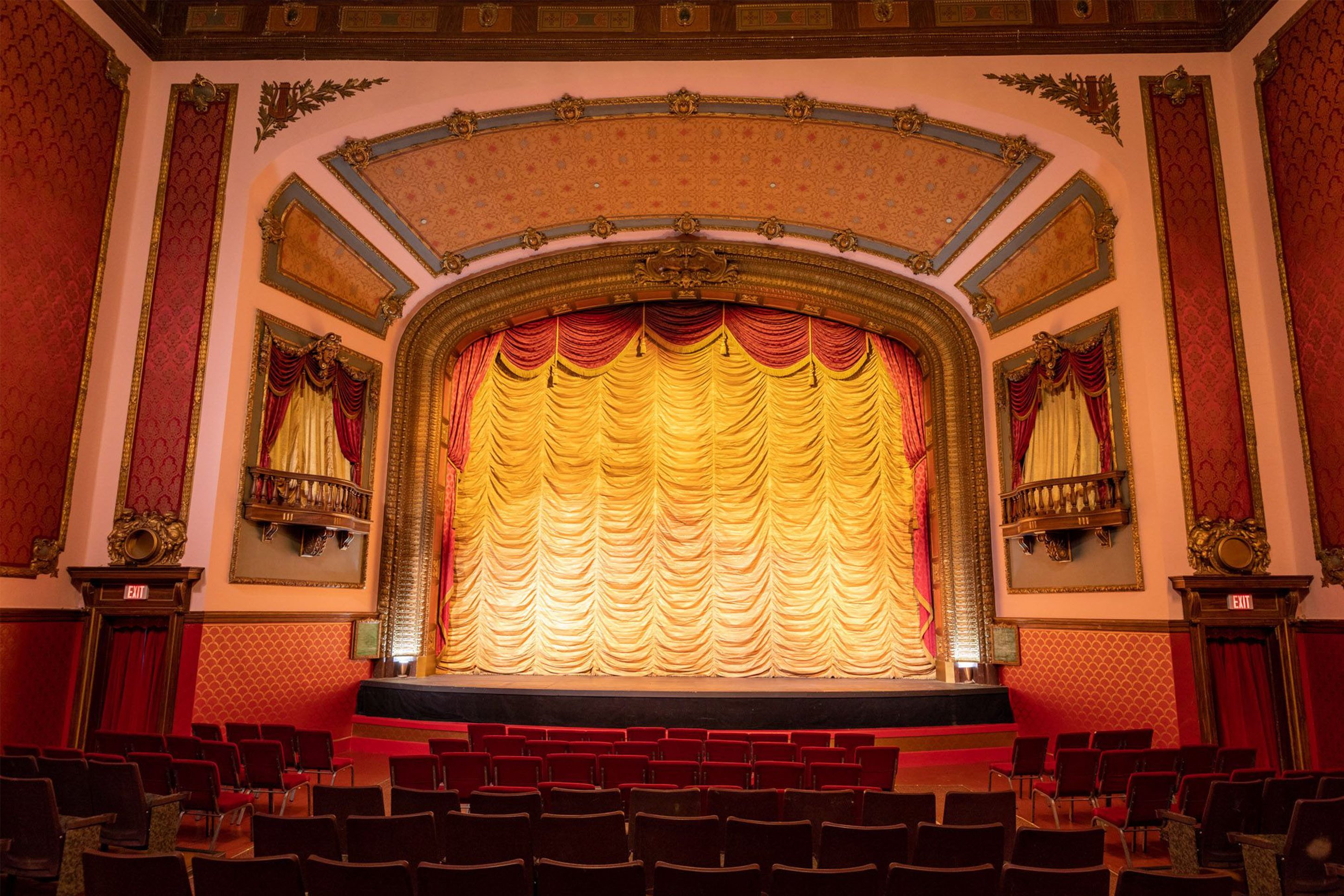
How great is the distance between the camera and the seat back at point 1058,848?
332 cm

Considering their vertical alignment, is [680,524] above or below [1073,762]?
above

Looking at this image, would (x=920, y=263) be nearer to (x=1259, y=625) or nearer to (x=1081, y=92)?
(x=1081, y=92)

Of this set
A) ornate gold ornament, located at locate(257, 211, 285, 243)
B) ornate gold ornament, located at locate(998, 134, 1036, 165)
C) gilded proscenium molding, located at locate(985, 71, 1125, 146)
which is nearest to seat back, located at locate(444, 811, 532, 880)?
ornate gold ornament, located at locate(257, 211, 285, 243)

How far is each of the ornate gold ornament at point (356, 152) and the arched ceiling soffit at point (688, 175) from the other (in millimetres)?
19

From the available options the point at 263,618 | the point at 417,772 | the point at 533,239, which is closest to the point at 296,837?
the point at 417,772

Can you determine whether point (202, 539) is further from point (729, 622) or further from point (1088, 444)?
point (1088, 444)

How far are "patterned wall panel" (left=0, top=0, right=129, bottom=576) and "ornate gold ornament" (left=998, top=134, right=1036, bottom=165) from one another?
28.9 feet

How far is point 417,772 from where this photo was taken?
5000mm

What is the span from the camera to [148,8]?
345 inches

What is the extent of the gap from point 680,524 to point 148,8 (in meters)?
8.45

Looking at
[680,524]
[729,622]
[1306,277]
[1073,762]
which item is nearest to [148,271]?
[680,524]

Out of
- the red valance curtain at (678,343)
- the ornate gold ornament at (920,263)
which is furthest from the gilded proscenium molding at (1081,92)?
the red valance curtain at (678,343)

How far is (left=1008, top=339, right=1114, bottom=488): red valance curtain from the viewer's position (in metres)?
8.72

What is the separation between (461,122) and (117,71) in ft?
10.6
